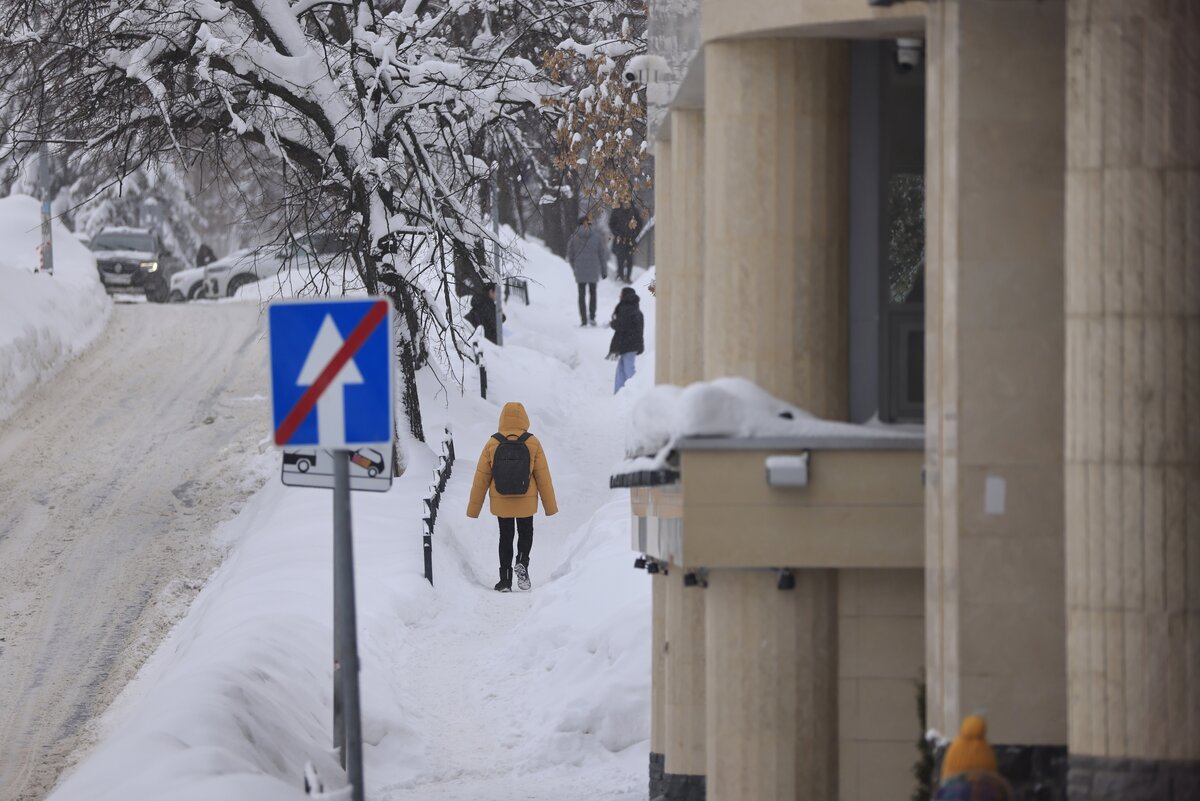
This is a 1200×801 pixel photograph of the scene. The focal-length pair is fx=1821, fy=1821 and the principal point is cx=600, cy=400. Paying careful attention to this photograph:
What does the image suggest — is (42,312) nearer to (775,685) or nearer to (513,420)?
(513,420)

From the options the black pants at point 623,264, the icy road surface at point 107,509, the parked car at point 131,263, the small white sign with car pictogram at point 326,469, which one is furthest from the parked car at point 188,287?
the small white sign with car pictogram at point 326,469

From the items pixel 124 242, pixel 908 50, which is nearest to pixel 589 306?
pixel 124 242

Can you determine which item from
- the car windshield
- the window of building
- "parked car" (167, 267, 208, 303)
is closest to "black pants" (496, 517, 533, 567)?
the window of building

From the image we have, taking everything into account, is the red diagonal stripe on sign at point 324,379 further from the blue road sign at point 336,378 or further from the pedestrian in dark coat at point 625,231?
the pedestrian in dark coat at point 625,231

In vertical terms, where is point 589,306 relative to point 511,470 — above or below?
above

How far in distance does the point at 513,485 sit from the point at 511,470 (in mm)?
153

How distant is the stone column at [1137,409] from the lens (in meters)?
6.22

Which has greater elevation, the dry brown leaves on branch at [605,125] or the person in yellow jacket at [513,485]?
the dry brown leaves on branch at [605,125]

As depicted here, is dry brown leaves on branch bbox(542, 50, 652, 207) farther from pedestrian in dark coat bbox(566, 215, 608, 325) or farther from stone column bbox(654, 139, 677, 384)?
pedestrian in dark coat bbox(566, 215, 608, 325)

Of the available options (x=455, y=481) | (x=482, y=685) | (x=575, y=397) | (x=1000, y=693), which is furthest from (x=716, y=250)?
(x=575, y=397)

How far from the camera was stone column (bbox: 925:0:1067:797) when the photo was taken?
717 cm

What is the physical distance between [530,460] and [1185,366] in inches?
491

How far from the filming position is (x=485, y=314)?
1299 inches

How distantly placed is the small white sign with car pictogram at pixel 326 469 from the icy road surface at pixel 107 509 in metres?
2.64
